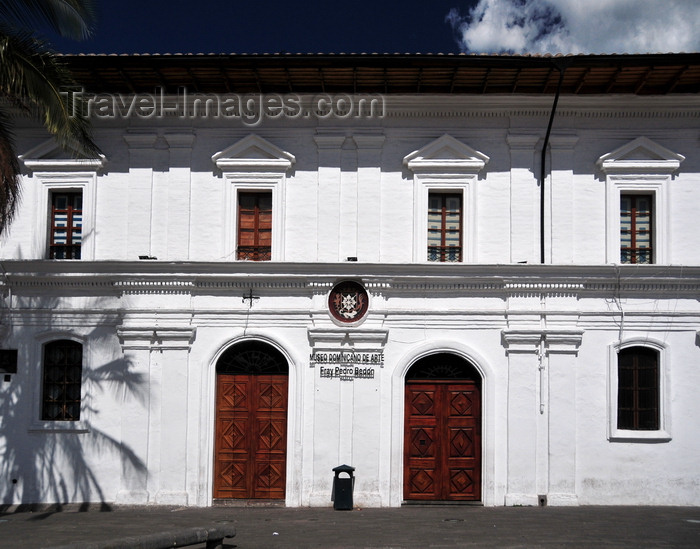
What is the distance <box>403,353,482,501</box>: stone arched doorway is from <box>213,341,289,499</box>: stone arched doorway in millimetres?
2645

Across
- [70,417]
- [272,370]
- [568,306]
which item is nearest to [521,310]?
[568,306]

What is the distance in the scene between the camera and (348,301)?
16.5 metres

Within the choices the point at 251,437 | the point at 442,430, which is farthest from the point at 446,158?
the point at 251,437

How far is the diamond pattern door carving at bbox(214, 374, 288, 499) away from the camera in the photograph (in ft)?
54.3

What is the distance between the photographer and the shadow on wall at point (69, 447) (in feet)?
54.5

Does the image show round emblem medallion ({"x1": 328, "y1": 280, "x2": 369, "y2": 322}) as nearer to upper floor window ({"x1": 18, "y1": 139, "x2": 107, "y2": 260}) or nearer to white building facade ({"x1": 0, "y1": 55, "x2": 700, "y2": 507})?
white building facade ({"x1": 0, "y1": 55, "x2": 700, "y2": 507})

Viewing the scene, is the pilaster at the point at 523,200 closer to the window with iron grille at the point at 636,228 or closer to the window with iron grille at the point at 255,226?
the window with iron grille at the point at 636,228

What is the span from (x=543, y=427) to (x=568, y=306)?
8.28ft

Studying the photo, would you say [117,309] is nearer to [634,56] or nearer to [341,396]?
[341,396]

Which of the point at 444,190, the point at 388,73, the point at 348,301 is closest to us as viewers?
the point at 388,73

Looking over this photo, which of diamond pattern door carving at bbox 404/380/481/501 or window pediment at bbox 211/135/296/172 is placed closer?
diamond pattern door carving at bbox 404/380/481/501

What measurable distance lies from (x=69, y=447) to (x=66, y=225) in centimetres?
476

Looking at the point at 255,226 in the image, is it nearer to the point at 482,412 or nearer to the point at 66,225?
the point at 66,225

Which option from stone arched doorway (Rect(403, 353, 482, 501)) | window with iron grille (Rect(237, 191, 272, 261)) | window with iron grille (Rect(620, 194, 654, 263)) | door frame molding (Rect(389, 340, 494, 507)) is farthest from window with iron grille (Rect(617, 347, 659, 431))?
window with iron grille (Rect(237, 191, 272, 261))
